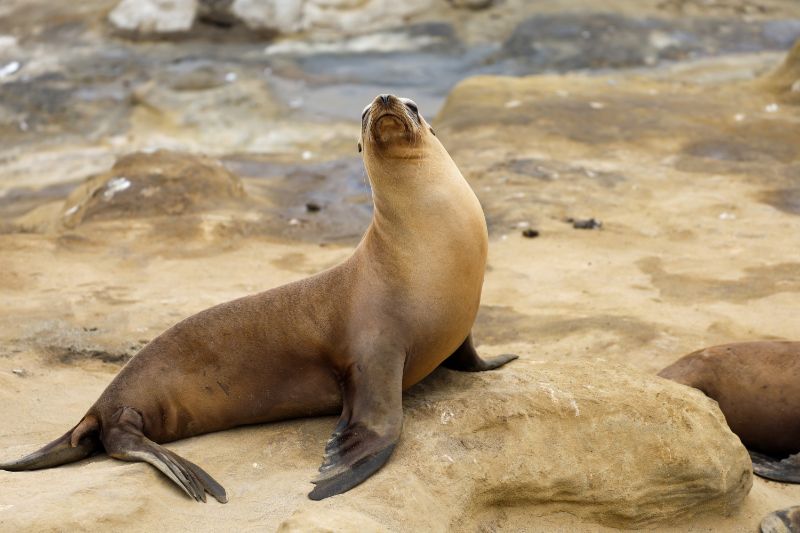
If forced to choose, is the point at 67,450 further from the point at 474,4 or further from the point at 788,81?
the point at 474,4

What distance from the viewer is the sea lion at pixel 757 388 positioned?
5.61 meters

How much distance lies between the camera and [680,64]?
64.5 ft

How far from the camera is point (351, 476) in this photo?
396 centimetres

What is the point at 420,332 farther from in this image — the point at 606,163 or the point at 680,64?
the point at 680,64

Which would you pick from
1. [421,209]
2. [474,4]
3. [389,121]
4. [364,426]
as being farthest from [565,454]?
[474,4]

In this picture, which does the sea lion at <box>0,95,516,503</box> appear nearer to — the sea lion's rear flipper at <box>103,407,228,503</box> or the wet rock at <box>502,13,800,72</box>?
the sea lion's rear flipper at <box>103,407,228,503</box>

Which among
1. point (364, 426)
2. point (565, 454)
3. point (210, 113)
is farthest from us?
point (210, 113)

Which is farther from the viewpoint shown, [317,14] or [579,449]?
[317,14]

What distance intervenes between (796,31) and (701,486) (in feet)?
62.1

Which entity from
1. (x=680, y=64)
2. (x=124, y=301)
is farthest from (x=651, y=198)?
(x=680, y=64)

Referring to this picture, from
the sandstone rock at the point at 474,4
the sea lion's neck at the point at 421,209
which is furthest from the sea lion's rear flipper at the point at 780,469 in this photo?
the sandstone rock at the point at 474,4

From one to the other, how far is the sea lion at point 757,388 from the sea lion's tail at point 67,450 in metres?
3.09

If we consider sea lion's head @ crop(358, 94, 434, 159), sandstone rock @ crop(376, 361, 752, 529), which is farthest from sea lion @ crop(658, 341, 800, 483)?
sea lion's head @ crop(358, 94, 434, 159)

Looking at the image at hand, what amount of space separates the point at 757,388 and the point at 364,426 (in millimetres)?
2521
